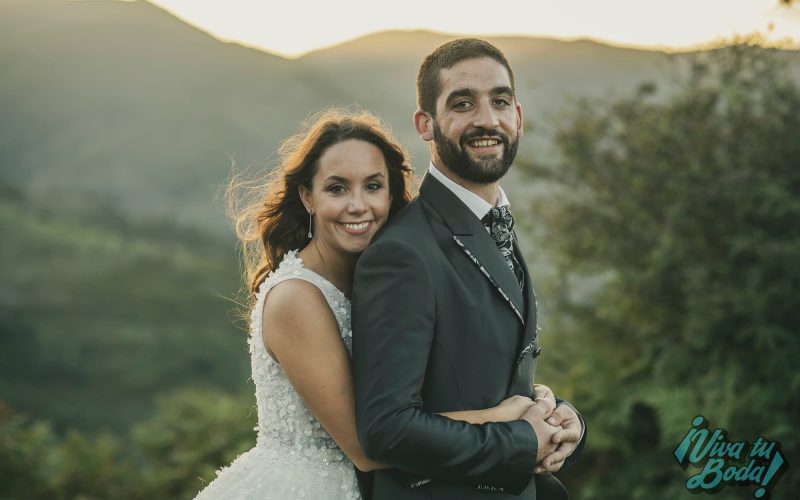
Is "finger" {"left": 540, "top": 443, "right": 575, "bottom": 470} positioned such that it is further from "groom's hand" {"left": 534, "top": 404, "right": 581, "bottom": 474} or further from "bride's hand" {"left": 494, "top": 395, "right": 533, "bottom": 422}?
"bride's hand" {"left": 494, "top": 395, "right": 533, "bottom": 422}

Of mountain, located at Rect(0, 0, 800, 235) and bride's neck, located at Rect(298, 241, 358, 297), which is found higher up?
mountain, located at Rect(0, 0, 800, 235)

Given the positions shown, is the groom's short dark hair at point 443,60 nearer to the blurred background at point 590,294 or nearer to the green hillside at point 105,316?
the blurred background at point 590,294

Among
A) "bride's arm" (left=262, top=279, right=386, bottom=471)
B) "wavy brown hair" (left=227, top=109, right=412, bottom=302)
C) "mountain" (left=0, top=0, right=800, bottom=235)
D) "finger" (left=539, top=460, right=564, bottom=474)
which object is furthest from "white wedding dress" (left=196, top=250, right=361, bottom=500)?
"mountain" (left=0, top=0, right=800, bottom=235)

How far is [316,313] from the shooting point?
2.77m

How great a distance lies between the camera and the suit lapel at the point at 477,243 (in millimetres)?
2654

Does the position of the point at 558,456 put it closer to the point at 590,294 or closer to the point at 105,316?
the point at 590,294

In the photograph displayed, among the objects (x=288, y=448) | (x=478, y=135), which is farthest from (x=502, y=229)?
(x=288, y=448)

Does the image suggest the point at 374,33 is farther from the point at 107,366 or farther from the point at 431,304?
the point at 431,304

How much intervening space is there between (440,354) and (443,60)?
1012 mm

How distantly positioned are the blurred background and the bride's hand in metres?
1.23

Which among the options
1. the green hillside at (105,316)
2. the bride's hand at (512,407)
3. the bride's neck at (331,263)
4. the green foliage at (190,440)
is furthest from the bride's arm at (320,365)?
the green hillside at (105,316)

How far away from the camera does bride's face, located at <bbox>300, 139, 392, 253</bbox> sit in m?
2.91

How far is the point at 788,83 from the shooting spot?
6.85m

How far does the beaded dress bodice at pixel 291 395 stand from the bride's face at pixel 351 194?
0.56ft
